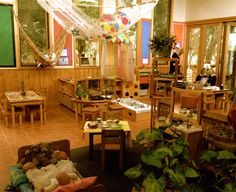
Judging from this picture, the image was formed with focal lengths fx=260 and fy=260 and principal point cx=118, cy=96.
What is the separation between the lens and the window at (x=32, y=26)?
707cm

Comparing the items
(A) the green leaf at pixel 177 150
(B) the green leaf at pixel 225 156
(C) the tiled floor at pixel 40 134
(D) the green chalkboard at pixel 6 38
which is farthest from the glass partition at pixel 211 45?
(A) the green leaf at pixel 177 150

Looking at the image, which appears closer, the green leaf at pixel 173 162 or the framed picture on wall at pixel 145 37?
the green leaf at pixel 173 162

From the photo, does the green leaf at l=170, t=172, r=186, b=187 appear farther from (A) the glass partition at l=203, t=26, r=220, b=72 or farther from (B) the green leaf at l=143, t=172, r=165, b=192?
(A) the glass partition at l=203, t=26, r=220, b=72

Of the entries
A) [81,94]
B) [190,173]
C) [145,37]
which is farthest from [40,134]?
[145,37]

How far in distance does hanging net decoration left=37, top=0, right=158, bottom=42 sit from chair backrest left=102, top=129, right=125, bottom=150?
2705 mm

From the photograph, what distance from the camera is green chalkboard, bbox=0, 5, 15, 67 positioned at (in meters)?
6.84

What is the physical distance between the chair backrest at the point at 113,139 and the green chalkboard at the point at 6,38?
4548mm

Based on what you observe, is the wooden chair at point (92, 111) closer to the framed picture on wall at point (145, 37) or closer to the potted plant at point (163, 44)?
the potted plant at point (163, 44)

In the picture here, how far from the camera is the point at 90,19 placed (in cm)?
549

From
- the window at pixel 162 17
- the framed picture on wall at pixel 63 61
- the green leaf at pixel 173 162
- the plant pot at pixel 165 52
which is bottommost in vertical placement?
the green leaf at pixel 173 162

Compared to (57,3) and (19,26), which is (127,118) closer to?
(57,3)

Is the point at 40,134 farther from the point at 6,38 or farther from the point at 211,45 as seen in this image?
the point at 211,45

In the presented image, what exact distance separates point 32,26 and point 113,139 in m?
4.83

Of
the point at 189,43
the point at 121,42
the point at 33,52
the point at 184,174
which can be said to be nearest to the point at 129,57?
the point at 121,42
